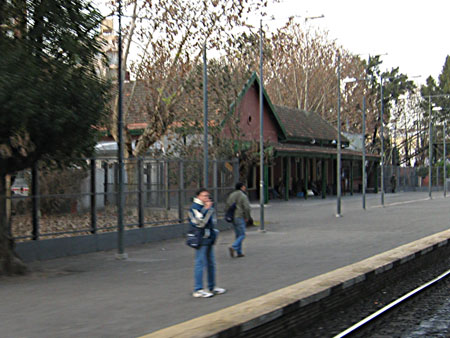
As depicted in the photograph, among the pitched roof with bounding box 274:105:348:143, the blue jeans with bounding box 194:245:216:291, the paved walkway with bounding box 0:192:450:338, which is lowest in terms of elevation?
the paved walkway with bounding box 0:192:450:338

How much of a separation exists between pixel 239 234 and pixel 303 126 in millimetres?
33299

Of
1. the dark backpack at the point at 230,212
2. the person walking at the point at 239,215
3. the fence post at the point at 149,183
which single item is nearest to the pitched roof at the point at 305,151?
the fence post at the point at 149,183

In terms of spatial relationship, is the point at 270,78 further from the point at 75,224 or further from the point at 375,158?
the point at 75,224

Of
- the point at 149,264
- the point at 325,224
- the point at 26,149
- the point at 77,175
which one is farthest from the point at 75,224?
the point at 325,224

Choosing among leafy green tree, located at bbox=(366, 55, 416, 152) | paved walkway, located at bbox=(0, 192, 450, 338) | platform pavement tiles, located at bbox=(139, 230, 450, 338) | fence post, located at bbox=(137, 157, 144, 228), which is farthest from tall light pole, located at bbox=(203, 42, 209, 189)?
leafy green tree, located at bbox=(366, 55, 416, 152)

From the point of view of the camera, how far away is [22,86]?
10477 mm

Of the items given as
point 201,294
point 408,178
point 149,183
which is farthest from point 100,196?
point 408,178

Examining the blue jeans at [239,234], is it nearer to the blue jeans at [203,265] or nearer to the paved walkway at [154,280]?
the paved walkway at [154,280]

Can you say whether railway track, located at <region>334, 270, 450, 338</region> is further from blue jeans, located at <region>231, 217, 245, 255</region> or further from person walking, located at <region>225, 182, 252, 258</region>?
person walking, located at <region>225, 182, 252, 258</region>

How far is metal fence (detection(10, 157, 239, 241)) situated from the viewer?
14.1 metres

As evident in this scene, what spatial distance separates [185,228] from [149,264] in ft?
20.3

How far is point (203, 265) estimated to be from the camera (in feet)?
31.0

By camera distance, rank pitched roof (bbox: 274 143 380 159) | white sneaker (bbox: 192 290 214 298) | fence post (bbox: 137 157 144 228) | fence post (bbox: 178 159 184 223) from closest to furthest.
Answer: white sneaker (bbox: 192 290 214 298) < fence post (bbox: 137 157 144 228) < fence post (bbox: 178 159 184 223) < pitched roof (bbox: 274 143 380 159)

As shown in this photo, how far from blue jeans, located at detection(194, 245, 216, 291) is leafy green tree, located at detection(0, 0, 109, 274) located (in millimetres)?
3477
